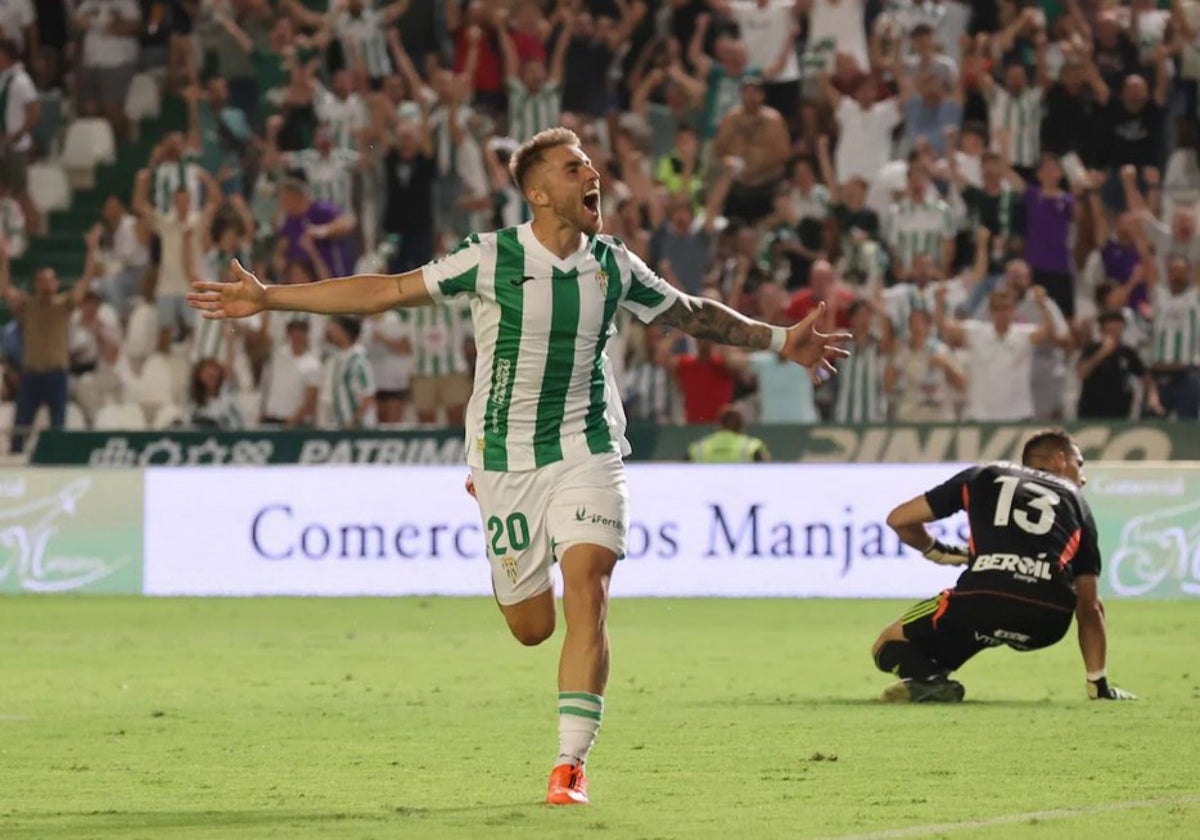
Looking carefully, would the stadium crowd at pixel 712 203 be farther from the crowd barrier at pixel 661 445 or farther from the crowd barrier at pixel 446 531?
the crowd barrier at pixel 446 531

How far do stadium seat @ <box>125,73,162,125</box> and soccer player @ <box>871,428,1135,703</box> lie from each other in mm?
17757

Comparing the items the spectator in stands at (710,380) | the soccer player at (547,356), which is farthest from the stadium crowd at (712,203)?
the soccer player at (547,356)

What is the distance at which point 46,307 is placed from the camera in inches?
915

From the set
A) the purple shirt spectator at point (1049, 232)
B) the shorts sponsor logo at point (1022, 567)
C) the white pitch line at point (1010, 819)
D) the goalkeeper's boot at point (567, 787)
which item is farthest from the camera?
the purple shirt spectator at point (1049, 232)

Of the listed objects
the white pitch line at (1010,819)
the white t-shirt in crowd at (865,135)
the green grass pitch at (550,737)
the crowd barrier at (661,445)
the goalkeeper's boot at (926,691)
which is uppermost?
the white t-shirt in crowd at (865,135)

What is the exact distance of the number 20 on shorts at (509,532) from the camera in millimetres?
8508

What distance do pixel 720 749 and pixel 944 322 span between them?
1226cm

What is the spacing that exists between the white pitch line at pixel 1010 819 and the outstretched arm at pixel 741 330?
1.84m

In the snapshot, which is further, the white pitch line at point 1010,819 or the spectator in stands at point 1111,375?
→ the spectator in stands at point 1111,375

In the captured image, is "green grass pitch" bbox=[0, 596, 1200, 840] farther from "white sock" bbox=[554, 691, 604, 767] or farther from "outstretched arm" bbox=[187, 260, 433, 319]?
"outstretched arm" bbox=[187, 260, 433, 319]

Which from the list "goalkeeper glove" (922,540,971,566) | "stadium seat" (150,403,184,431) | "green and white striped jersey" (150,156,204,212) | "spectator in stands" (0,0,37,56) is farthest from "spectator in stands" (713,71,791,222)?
"goalkeeper glove" (922,540,971,566)

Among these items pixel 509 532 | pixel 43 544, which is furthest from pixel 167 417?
pixel 509 532

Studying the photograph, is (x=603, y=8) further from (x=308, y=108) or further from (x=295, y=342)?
(x=295, y=342)

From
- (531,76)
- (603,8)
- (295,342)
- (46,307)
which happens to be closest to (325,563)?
(295,342)
